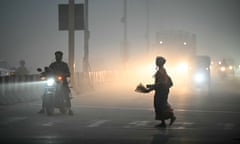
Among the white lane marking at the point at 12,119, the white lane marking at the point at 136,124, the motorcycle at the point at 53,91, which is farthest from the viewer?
the motorcycle at the point at 53,91

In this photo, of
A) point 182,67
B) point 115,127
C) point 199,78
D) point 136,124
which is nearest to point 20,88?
point 136,124

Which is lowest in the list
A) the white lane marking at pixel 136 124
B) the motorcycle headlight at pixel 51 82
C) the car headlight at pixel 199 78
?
the white lane marking at pixel 136 124

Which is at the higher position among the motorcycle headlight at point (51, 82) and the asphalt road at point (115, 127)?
the motorcycle headlight at point (51, 82)

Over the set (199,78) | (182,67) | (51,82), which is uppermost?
(182,67)

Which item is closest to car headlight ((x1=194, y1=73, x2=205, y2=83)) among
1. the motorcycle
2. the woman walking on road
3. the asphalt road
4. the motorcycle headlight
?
the asphalt road

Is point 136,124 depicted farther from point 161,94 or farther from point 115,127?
point 161,94

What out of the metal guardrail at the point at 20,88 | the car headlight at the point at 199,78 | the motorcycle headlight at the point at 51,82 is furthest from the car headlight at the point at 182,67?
the motorcycle headlight at the point at 51,82

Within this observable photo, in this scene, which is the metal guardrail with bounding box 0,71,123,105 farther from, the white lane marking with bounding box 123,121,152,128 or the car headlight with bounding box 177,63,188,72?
the car headlight with bounding box 177,63,188,72

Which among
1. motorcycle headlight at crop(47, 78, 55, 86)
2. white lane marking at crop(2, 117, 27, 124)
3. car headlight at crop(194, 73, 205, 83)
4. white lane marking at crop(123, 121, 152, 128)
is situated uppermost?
motorcycle headlight at crop(47, 78, 55, 86)

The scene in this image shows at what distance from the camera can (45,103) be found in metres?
18.8

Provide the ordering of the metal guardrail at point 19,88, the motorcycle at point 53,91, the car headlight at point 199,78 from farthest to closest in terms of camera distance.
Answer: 1. the car headlight at point 199,78
2. the metal guardrail at point 19,88
3. the motorcycle at point 53,91

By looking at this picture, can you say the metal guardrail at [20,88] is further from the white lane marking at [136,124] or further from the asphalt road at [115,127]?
the white lane marking at [136,124]

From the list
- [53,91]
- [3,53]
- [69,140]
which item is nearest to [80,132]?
[69,140]

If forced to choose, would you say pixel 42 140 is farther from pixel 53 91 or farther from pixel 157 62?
pixel 53 91
